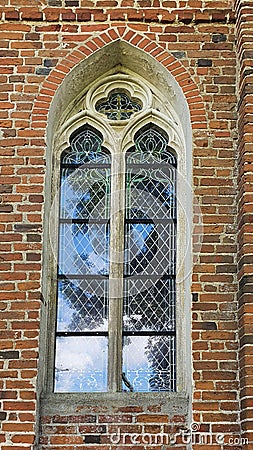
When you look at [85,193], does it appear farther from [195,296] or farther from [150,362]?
[150,362]

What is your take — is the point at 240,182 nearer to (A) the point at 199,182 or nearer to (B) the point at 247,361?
(A) the point at 199,182

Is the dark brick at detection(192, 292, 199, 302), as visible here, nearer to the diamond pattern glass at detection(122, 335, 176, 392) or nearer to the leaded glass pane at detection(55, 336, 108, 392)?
the diamond pattern glass at detection(122, 335, 176, 392)

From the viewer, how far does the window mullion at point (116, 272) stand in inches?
292

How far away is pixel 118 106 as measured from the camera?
324 inches

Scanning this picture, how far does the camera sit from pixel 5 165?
301 inches

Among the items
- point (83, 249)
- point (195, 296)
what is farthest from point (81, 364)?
point (195, 296)

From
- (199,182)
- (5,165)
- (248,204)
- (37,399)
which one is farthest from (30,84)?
(37,399)

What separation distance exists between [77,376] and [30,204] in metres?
1.54

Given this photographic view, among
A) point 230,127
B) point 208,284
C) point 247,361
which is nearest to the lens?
point 247,361

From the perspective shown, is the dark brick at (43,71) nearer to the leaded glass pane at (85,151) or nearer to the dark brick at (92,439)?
the leaded glass pane at (85,151)

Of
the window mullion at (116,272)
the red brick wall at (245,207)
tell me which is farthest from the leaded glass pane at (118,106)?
the red brick wall at (245,207)

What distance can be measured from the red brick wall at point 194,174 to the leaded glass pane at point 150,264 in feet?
1.40

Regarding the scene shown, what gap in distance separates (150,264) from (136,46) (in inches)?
79.4

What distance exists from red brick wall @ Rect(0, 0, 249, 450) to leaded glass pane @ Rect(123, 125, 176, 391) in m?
0.43
